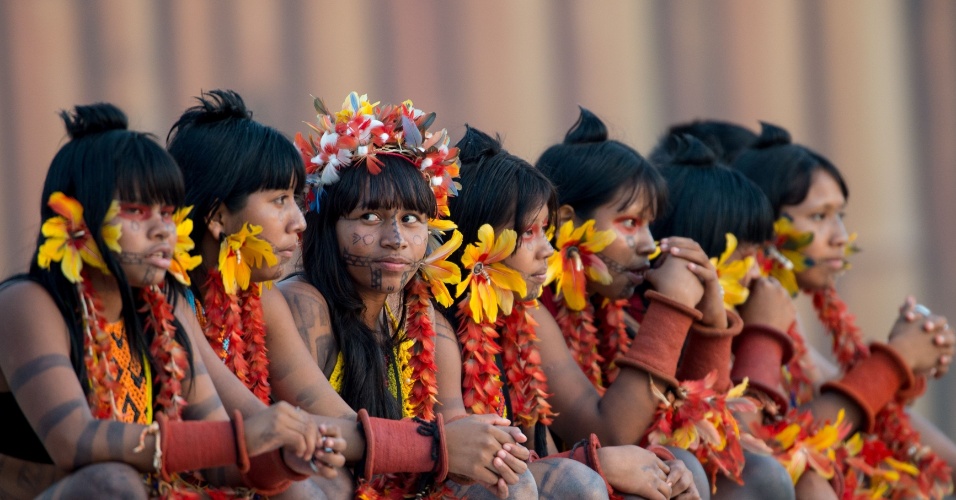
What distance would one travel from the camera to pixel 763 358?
4312 millimetres

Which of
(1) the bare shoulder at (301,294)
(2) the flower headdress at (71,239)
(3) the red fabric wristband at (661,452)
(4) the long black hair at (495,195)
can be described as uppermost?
(2) the flower headdress at (71,239)

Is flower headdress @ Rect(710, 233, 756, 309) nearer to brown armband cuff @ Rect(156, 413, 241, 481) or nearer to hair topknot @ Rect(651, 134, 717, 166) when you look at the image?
hair topknot @ Rect(651, 134, 717, 166)

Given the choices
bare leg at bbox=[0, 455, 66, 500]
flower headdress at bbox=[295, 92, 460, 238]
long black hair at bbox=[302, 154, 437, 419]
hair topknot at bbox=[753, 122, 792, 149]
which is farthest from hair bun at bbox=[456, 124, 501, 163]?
hair topknot at bbox=[753, 122, 792, 149]

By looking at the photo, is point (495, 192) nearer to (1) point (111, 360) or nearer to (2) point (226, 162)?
(2) point (226, 162)

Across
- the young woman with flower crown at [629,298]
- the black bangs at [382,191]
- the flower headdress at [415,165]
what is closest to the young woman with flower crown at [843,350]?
the young woman with flower crown at [629,298]

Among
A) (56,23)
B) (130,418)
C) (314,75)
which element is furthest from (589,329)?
(56,23)

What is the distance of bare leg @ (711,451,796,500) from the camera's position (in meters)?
3.72

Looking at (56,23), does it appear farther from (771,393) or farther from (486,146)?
(771,393)

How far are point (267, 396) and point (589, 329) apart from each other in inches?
44.1

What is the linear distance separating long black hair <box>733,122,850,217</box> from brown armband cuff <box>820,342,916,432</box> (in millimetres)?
603

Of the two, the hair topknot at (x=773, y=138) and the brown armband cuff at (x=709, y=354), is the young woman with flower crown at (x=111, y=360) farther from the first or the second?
the hair topknot at (x=773, y=138)

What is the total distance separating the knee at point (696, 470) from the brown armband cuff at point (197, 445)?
1333mm

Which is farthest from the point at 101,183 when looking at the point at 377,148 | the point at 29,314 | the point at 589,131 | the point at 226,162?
the point at 589,131

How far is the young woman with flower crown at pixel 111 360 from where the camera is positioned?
2537mm
